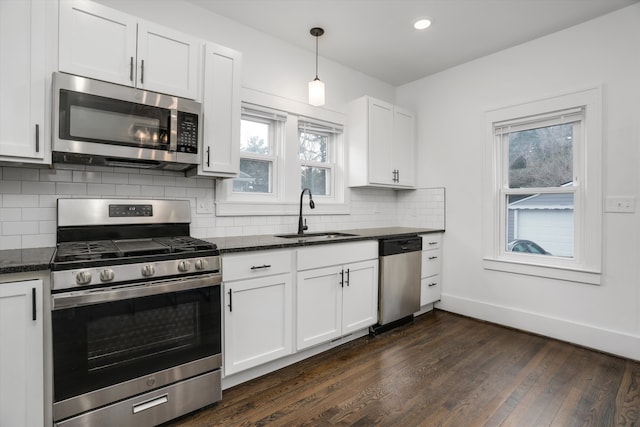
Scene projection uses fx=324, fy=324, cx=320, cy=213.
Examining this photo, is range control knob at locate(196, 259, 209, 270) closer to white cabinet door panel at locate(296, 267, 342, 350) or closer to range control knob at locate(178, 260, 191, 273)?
range control knob at locate(178, 260, 191, 273)

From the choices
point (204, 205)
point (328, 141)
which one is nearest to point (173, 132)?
point (204, 205)

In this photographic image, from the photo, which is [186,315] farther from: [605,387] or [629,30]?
[629,30]

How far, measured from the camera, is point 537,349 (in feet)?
8.94

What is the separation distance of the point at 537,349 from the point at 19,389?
3433 mm

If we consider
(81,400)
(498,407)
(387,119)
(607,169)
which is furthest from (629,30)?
(81,400)

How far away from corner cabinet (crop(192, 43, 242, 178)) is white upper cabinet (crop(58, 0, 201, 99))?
102mm

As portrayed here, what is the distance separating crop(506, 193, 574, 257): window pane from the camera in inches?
118

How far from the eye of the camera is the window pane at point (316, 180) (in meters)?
3.39

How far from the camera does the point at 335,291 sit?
264 centimetres

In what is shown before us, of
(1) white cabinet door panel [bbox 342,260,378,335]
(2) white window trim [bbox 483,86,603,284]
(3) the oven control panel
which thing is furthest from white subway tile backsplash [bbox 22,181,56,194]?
(2) white window trim [bbox 483,86,603,284]

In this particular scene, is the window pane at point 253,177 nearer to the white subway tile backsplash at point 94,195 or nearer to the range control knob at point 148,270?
the white subway tile backsplash at point 94,195

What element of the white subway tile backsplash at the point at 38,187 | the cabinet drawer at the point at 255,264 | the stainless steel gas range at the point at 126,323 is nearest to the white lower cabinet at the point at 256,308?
the cabinet drawer at the point at 255,264

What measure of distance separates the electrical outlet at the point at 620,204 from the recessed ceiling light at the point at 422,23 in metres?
2.09

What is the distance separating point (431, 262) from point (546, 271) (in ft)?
3.48
